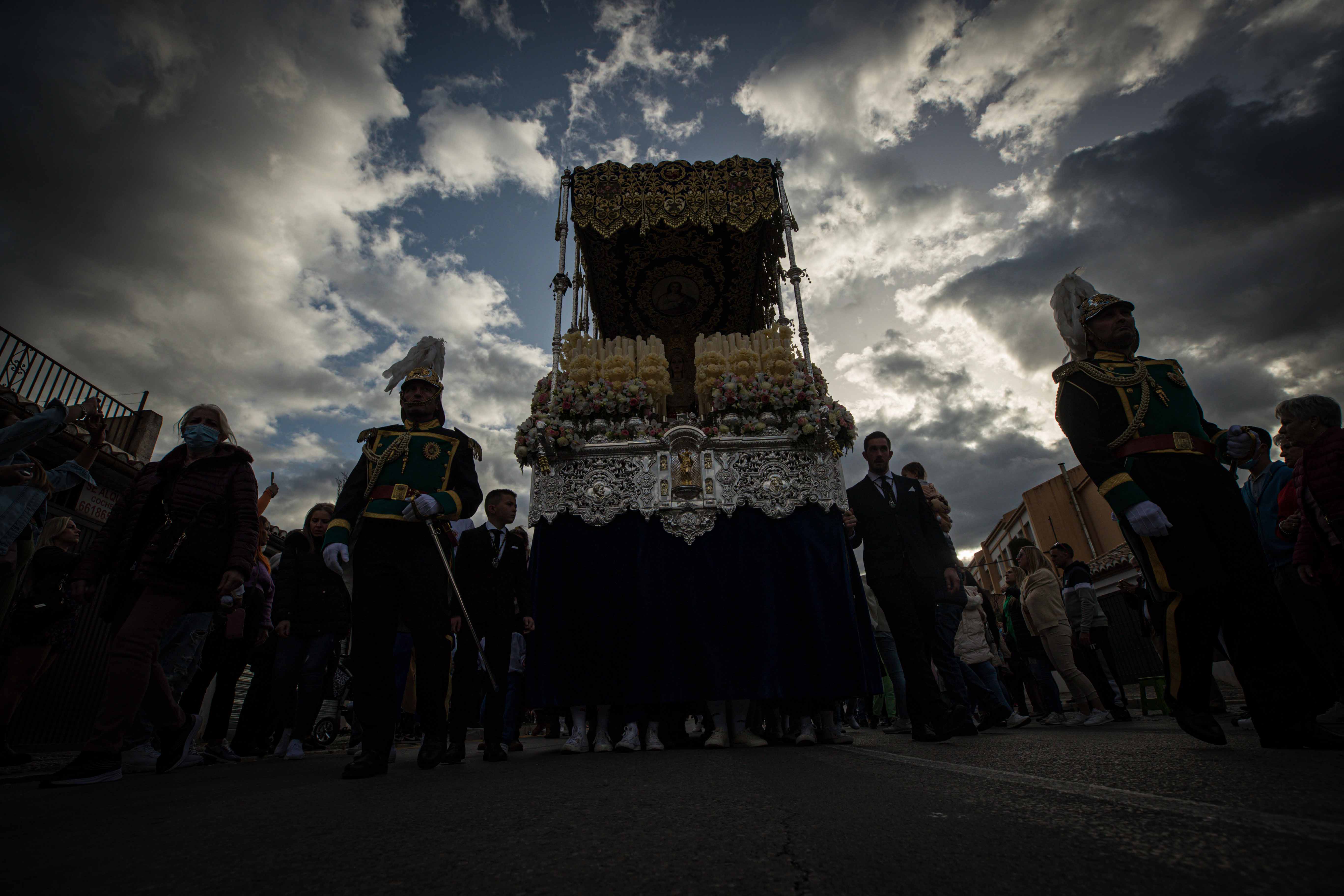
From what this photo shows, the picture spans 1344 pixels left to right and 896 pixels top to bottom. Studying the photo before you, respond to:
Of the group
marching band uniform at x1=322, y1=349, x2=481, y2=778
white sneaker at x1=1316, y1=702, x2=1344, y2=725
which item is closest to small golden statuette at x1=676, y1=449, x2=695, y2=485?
marching band uniform at x1=322, y1=349, x2=481, y2=778

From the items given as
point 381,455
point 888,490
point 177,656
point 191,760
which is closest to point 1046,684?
point 888,490

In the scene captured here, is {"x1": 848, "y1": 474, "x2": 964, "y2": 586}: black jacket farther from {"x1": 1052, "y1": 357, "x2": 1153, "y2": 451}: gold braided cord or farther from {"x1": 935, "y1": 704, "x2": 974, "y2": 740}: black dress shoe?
{"x1": 1052, "y1": 357, "x2": 1153, "y2": 451}: gold braided cord

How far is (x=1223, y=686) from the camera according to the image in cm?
1006

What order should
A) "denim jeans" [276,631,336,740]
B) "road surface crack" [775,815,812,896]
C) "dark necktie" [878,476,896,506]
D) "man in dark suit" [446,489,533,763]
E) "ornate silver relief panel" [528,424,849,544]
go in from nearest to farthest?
"road surface crack" [775,815,812,896], "man in dark suit" [446,489,533,763], "dark necktie" [878,476,896,506], "denim jeans" [276,631,336,740], "ornate silver relief panel" [528,424,849,544]

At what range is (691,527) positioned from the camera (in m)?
4.67

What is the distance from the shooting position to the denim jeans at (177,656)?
12.2 feet

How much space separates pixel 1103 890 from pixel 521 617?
3795mm

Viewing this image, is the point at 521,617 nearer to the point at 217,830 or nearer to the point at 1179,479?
the point at 217,830

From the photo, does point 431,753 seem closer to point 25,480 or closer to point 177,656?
point 177,656

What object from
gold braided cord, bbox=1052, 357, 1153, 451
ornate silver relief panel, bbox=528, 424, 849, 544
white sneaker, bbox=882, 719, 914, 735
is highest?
ornate silver relief panel, bbox=528, 424, 849, 544

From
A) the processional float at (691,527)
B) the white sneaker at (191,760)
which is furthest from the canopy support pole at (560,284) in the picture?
the white sneaker at (191,760)

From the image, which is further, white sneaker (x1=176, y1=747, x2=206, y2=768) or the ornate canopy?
the ornate canopy

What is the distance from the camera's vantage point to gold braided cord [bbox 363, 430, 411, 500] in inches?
129

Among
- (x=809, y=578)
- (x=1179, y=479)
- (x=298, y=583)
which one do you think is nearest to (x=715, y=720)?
(x=809, y=578)
